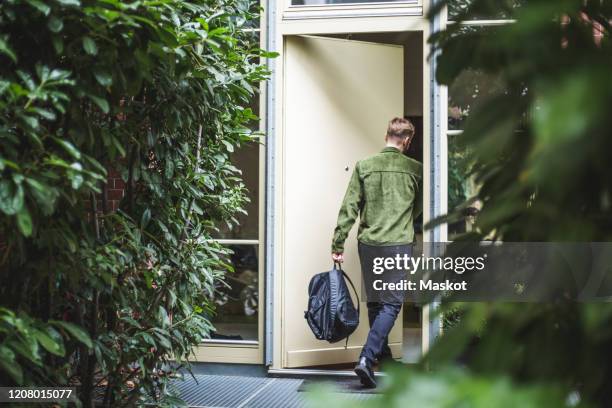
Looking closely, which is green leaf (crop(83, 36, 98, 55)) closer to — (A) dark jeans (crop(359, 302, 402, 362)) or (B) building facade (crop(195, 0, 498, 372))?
(B) building facade (crop(195, 0, 498, 372))

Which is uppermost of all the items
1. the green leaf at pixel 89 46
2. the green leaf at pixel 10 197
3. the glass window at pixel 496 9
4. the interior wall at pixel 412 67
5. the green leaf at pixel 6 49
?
the interior wall at pixel 412 67

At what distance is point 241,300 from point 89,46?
12.3 ft

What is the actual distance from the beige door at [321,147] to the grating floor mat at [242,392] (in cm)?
33

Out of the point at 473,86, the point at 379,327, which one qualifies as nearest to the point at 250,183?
the point at 379,327

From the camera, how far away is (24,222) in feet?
7.43

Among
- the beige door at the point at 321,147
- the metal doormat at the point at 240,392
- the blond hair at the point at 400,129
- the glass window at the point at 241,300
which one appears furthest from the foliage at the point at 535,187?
the glass window at the point at 241,300

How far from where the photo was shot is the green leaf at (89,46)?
2.60 m

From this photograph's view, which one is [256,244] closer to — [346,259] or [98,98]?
[346,259]

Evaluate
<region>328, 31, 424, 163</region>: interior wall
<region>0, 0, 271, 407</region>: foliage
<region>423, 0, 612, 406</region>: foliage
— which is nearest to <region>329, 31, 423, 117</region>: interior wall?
<region>328, 31, 424, 163</region>: interior wall

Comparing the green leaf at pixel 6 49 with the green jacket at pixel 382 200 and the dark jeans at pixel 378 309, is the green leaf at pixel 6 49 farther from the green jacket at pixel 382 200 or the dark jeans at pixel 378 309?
the dark jeans at pixel 378 309

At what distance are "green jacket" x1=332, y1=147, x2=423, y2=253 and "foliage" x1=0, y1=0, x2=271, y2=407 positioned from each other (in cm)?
164

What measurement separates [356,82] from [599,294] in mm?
5107

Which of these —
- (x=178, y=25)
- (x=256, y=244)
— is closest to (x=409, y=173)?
(x=256, y=244)

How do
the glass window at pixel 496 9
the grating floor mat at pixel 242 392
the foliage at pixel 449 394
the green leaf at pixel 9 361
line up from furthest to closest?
the grating floor mat at pixel 242 392, the green leaf at pixel 9 361, the glass window at pixel 496 9, the foliage at pixel 449 394
